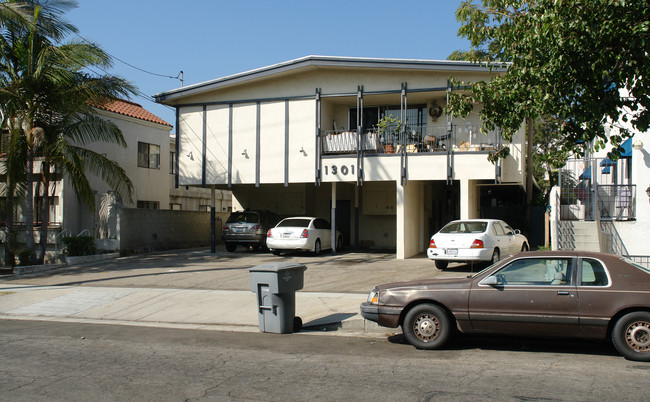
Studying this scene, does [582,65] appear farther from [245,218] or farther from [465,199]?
[245,218]

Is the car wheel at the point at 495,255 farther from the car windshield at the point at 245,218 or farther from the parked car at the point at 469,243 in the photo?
the car windshield at the point at 245,218

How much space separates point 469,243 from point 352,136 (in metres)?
7.16

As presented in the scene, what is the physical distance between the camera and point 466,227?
1518 centimetres

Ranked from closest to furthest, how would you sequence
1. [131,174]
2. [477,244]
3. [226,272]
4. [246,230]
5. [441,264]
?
[477,244]
[441,264]
[226,272]
[246,230]
[131,174]

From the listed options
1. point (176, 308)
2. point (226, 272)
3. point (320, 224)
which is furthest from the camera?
point (320, 224)

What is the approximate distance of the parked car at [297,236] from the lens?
19344mm

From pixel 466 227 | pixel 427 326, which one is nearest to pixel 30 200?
pixel 466 227

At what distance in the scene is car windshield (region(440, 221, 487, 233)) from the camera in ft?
49.1

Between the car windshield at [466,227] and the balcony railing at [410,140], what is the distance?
3991 millimetres

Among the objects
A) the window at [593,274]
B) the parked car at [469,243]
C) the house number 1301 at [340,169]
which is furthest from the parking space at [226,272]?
the window at [593,274]

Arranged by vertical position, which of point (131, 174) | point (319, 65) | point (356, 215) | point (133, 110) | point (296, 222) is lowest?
point (296, 222)

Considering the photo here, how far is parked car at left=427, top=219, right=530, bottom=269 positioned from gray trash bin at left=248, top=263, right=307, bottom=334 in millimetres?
6383

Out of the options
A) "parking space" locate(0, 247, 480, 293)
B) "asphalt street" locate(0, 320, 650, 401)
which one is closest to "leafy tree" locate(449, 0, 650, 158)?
"asphalt street" locate(0, 320, 650, 401)

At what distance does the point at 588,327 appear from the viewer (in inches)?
285
